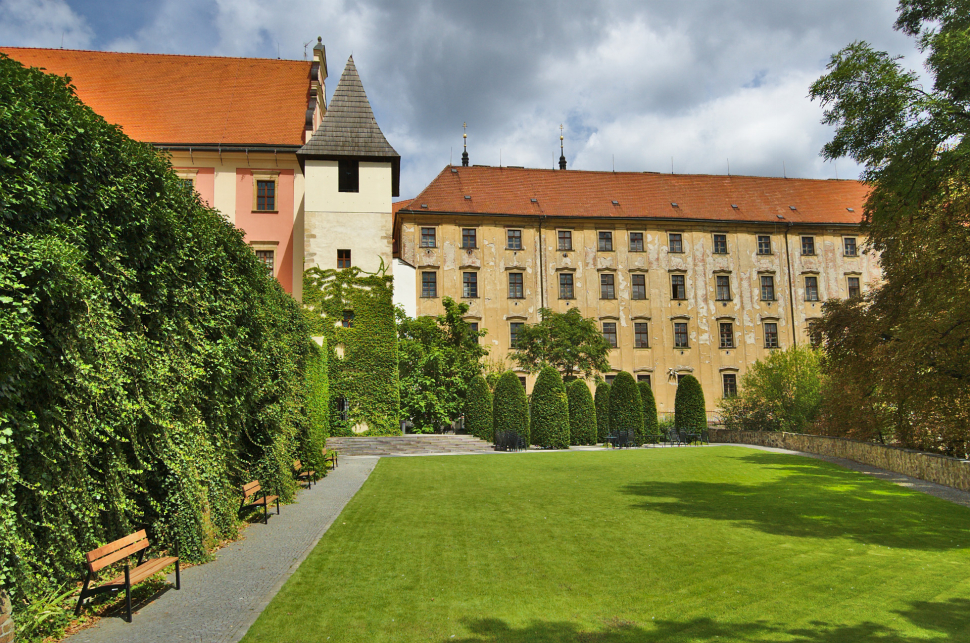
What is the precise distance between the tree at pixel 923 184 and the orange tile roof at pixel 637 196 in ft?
89.8

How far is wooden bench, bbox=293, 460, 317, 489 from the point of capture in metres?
14.4

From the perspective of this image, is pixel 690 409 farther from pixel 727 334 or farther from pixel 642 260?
pixel 642 260

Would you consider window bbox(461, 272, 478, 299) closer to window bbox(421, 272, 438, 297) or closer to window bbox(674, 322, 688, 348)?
window bbox(421, 272, 438, 297)

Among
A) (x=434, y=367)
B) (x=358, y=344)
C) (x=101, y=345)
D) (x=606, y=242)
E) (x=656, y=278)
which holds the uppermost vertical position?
(x=606, y=242)

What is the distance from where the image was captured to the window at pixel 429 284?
Result: 3981 cm

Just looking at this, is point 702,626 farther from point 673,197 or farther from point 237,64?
point 673,197

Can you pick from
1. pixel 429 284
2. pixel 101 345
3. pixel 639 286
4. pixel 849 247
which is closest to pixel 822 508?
pixel 101 345

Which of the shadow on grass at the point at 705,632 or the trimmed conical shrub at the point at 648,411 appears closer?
the shadow on grass at the point at 705,632

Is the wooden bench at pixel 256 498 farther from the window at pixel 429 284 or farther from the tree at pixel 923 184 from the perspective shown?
the window at pixel 429 284

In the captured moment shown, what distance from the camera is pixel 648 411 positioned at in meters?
30.3

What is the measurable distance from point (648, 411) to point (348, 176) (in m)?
17.5

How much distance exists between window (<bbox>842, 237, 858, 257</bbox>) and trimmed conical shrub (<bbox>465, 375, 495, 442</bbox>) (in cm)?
2986

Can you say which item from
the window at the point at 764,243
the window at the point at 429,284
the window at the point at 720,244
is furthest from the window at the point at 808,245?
the window at the point at 429,284

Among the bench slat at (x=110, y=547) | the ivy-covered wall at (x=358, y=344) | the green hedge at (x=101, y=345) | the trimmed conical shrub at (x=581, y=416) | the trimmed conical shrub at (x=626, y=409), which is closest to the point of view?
the green hedge at (x=101, y=345)
